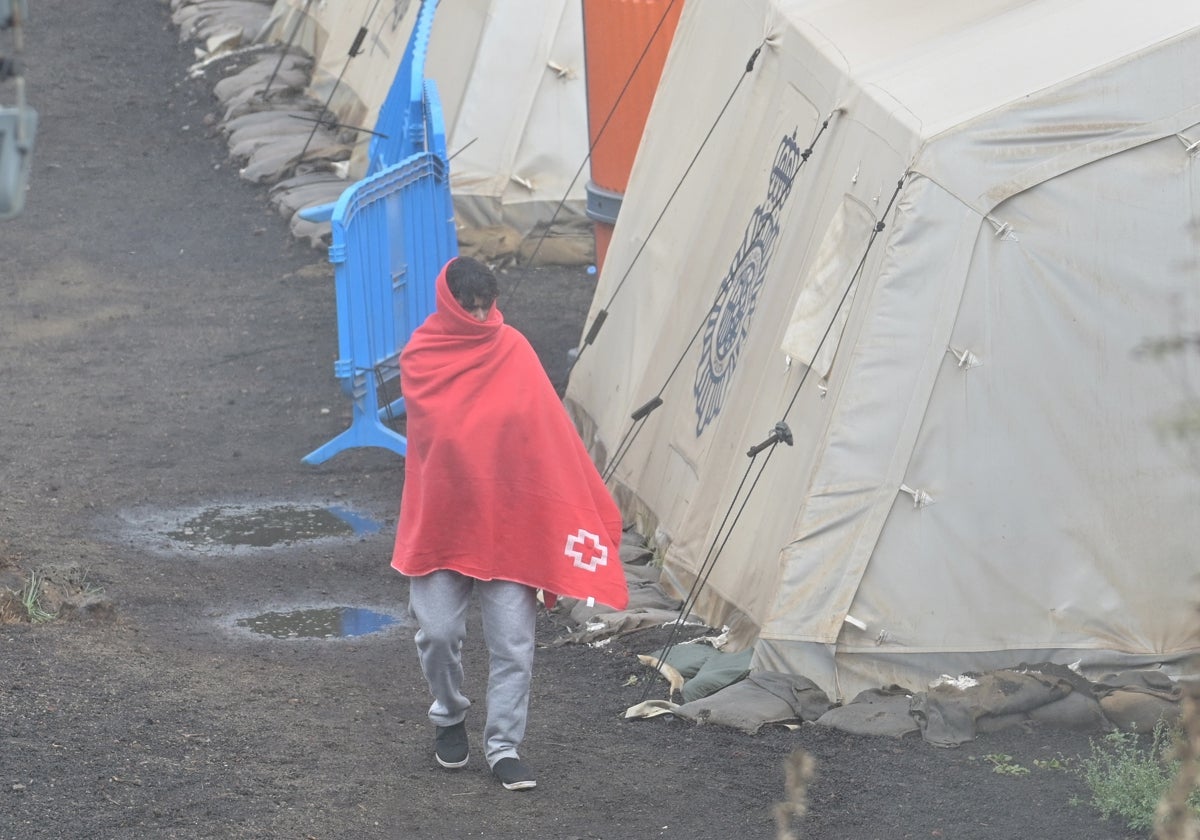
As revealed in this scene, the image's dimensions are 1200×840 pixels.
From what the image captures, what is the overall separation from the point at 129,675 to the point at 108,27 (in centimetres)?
1486

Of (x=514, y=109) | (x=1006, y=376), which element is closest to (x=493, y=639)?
(x=1006, y=376)

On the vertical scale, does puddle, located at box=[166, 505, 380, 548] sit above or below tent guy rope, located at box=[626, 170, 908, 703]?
below

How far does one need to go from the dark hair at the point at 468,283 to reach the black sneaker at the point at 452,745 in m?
1.26

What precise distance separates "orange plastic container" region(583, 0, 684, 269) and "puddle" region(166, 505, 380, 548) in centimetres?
249

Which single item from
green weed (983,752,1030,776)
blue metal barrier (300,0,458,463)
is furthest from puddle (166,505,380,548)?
green weed (983,752,1030,776)

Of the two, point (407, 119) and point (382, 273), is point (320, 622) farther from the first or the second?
point (407, 119)

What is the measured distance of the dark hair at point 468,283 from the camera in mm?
4742

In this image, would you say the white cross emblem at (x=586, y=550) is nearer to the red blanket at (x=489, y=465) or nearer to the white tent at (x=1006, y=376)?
the red blanket at (x=489, y=465)

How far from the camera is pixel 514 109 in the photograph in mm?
12203

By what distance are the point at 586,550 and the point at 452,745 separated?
70 centimetres

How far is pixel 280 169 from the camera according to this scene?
1366cm

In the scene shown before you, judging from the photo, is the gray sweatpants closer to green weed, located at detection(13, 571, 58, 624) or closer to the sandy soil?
the sandy soil

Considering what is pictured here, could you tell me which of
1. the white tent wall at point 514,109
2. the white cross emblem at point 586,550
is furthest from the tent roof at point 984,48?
the white tent wall at point 514,109

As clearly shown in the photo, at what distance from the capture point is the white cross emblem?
194 inches
